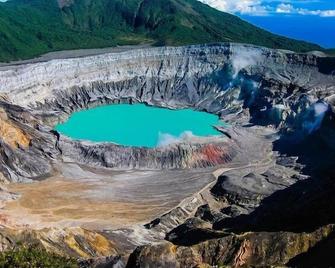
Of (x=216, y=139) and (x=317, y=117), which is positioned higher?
(x=317, y=117)

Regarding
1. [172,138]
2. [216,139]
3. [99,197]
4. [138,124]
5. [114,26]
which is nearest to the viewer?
[99,197]

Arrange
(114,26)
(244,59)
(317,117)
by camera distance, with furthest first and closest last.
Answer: (114,26), (244,59), (317,117)

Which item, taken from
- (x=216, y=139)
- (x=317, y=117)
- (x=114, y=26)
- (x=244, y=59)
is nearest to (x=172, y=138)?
(x=216, y=139)

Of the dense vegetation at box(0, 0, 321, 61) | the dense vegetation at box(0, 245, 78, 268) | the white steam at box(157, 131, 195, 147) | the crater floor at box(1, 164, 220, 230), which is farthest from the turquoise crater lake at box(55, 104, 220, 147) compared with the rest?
the dense vegetation at box(0, 245, 78, 268)

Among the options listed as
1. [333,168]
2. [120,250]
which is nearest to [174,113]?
[333,168]

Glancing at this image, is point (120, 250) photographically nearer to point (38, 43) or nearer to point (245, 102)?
point (245, 102)

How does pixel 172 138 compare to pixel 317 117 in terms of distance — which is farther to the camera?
pixel 317 117

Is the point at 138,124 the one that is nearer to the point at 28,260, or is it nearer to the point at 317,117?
the point at 317,117

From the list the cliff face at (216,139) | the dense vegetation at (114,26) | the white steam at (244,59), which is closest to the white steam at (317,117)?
the cliff face at (216,139)

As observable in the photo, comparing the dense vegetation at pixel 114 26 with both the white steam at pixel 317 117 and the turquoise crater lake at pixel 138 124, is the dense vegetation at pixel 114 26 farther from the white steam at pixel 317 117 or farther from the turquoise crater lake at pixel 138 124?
the white steam at pixel 317 117
